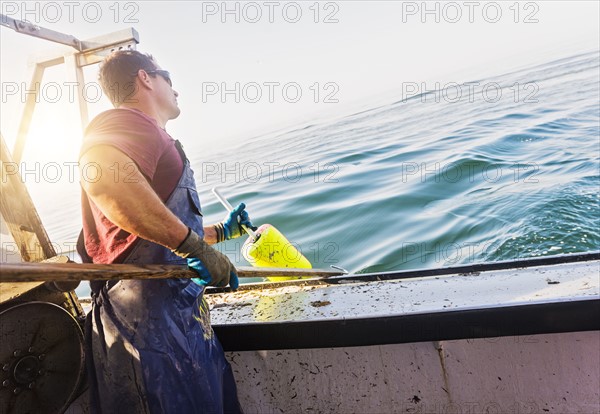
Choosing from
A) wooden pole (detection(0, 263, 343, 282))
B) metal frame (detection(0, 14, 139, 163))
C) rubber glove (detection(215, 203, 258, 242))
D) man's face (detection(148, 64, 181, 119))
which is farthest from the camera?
metal frame (detection(0, 14, 139, 163))

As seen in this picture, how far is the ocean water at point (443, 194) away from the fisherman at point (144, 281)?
12.0 feet

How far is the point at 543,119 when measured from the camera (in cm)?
1266

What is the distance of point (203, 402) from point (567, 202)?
21.0ft

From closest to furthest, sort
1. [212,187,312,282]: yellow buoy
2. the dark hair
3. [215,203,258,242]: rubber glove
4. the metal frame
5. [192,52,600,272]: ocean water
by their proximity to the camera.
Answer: the dark hair
[215,203,258,242]: rubber glove
the metal frame
[212,187,312,282]: yellow buoy
[192,52,600,272]: ocean water

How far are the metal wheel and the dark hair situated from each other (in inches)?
43.6

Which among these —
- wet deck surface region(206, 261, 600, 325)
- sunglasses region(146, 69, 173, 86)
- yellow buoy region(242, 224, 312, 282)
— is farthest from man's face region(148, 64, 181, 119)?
yellow buoy region(242, 224, 312, 282)

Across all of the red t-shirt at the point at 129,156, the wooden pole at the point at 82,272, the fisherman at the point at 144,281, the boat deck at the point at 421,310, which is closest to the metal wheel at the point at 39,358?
the fisherman at the point at 144,281

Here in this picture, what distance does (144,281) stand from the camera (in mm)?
1606

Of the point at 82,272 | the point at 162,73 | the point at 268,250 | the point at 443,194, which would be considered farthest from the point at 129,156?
the point at 443,194

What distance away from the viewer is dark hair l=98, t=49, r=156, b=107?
1988 millimetres

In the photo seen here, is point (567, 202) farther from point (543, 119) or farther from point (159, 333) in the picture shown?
point (543, 119)

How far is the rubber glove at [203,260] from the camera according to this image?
159 centimetres

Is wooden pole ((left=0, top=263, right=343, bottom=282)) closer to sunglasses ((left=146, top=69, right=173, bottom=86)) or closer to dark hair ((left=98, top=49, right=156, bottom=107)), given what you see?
dark hair ((left=98, top=49, right=156, bottom=107))

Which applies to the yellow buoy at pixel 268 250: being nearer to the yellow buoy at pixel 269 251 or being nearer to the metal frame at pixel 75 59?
the yellow buoy at pixel 269 251
